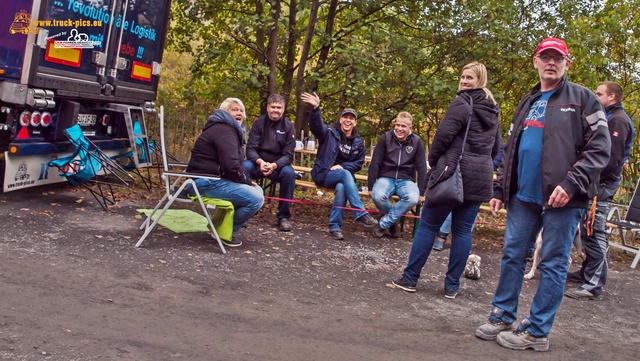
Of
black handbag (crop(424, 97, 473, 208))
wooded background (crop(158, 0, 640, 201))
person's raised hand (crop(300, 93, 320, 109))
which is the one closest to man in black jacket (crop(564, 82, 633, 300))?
black handbag (crop(424, 97, 473, 208))

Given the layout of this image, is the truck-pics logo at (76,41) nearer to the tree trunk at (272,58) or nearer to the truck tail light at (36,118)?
the truck tail light at (36,118)

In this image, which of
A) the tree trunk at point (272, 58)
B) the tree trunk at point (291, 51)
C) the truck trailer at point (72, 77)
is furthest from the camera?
the tree trunk at point (291, 51)

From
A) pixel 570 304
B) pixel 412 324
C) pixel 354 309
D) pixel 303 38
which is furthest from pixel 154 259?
pixel 303 38

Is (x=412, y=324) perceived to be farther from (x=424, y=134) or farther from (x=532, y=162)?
(x=424, y=134)

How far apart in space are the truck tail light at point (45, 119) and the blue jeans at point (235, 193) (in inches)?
84.1

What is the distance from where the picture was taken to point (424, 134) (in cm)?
1212

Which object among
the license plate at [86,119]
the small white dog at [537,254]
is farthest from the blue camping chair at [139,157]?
the small white dog at [537,254]

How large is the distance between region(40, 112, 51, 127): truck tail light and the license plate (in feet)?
2.08

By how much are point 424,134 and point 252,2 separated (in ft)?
12.6

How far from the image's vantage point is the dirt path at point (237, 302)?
12.5 ft

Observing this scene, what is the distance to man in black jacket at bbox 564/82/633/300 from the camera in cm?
593

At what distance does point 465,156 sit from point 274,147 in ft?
10.2

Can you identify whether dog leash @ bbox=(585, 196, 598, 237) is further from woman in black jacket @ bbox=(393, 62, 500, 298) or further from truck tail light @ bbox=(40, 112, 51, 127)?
truck tail light @ bbox=(40, 112, 51, 127)

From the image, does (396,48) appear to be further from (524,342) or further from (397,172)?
(524,342)
